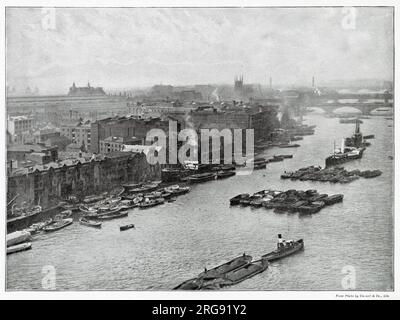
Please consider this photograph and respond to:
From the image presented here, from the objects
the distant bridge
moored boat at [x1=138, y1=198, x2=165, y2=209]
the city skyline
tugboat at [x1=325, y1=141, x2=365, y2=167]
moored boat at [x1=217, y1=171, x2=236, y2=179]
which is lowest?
moored boat at [x1=138, y1=198, x2=165, y2=209]

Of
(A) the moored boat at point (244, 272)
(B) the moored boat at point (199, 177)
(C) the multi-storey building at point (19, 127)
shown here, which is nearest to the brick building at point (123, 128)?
(B) the moored boat at point (199, 177)

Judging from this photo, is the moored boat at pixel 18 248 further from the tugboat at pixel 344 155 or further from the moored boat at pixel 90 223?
the tugboat at pixel 344 155

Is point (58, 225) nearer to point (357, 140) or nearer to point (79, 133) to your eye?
point (79, 133)

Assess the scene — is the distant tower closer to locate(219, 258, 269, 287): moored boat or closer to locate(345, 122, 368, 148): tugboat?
locate(345, 122, 368, 148): tugboat

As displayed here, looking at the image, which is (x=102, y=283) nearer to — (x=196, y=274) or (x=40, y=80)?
(x=196, y=274)

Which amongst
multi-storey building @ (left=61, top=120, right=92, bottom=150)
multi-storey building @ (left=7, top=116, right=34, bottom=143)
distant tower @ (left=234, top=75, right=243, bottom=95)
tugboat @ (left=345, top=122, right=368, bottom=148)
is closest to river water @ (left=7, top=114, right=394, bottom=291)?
tugboat @ (left=345, top=122, right=368, bottom=148)
